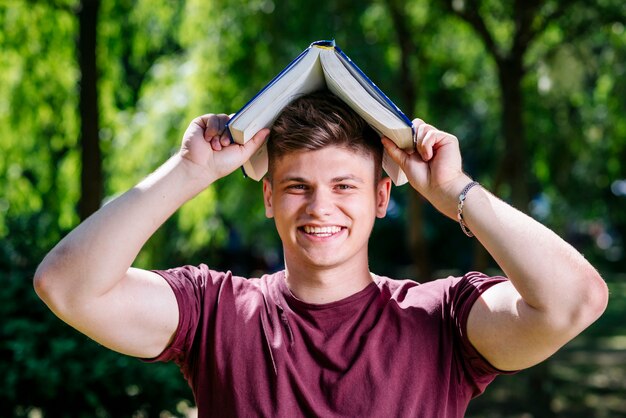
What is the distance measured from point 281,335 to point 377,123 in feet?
1.81

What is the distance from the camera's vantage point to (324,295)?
2045 millimetres

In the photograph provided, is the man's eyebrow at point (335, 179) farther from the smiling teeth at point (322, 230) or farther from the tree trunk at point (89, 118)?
the tree trunk at point (89, 118)

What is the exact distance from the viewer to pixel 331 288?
6.71ft

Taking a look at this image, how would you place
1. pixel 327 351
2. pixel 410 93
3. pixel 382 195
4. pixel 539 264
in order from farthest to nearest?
1. pixel 410 93
2. pixel 382 195
3. pixel 327 351
4. pixel 539 264

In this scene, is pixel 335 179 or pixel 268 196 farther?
pixel 268 196

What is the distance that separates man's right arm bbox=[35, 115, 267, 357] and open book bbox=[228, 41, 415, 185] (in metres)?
0.08

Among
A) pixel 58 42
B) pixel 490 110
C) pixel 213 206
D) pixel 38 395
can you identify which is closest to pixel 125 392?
pixel 38 395

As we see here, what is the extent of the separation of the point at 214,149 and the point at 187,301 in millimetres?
372

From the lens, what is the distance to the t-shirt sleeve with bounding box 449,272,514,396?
6.49 feet

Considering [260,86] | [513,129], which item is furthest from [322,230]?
[260,86]

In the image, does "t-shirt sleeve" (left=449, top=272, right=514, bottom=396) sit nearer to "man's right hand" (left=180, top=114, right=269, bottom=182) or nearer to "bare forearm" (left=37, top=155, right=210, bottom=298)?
"man's right hand" (left=180, top=114, right=269, bottom=182)

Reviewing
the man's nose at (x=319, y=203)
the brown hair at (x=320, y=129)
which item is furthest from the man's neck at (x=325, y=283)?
the brown hair at (x=320, y=129)

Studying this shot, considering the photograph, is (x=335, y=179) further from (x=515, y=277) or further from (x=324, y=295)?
(x=515, y=277)

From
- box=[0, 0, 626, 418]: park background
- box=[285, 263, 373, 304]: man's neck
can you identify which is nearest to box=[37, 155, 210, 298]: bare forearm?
box=[285, 263, 373, 304]: man's neck
